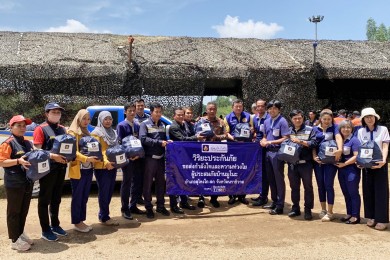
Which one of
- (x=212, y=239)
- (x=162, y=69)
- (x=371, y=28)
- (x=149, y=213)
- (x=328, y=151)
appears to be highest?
(x=371, y=28)

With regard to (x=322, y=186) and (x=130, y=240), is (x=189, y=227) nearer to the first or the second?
(x=130, y=240)

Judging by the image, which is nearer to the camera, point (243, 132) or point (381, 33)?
point (243, 132)

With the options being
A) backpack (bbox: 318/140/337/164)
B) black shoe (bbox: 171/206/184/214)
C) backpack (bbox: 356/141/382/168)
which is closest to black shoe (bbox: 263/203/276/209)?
backpack (bbox: 318/140/337/164)

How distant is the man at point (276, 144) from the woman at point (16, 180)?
3807 millimetres

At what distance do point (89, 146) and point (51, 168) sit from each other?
57 centimetres

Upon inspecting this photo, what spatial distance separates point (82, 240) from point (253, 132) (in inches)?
143

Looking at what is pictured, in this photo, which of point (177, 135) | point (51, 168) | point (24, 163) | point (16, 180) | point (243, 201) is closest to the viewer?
point (24, 163)

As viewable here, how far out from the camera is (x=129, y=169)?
20.2 ft

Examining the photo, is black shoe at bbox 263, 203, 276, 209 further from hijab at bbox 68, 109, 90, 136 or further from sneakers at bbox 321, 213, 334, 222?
hijab at bbox 68, 109, 90, 136

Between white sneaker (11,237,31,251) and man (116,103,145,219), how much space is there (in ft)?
5.74

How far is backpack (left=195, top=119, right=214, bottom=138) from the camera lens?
6.65 m

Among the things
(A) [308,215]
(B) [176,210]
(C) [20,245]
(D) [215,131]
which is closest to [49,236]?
(C) [20,245]

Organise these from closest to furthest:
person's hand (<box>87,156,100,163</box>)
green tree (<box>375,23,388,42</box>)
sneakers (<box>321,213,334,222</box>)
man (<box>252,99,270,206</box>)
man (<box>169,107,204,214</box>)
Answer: person's hand (<box>87,156,100,163</box>), sneakers (<box>321,213,334,222</box>), man (<box>169,107,204,214</box>), man (<box>252,99,270,206</box>), green tree (<box>375,23,388,42</box>)

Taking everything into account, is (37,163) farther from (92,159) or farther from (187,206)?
(187,206)
